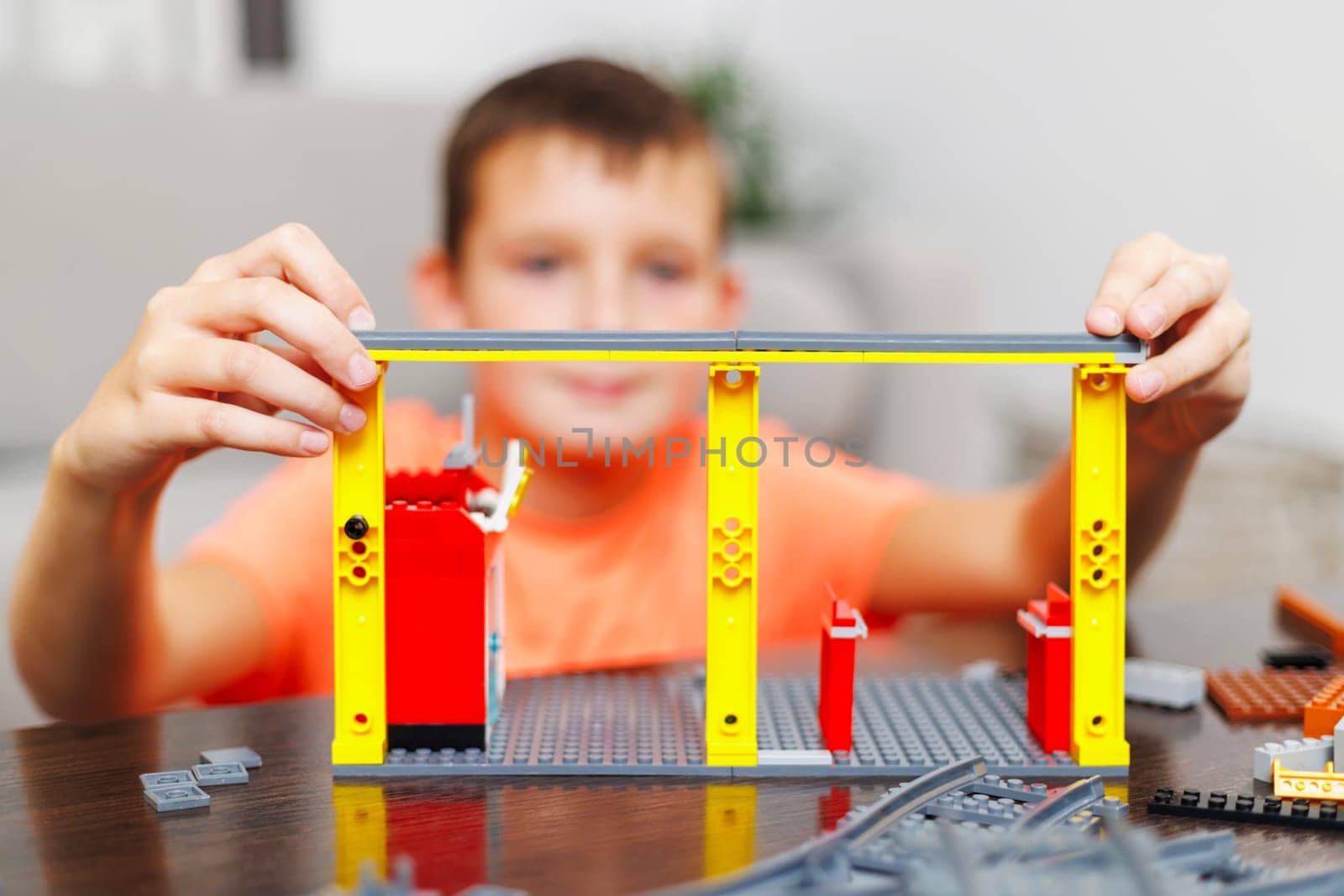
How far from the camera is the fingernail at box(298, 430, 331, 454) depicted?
70cm

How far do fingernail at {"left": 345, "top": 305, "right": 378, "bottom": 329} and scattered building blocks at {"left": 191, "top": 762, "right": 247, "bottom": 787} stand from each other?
0.25 metres

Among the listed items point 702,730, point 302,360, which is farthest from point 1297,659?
point 302,360

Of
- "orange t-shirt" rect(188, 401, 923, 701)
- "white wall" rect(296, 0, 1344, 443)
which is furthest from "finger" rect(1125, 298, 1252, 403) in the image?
"white wall" rect(296, 0, 1344, 443)

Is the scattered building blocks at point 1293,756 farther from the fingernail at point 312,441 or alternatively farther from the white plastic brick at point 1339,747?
the fingernail at point 312,441

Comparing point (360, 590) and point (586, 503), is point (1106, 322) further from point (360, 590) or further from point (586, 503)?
point (586, 503)

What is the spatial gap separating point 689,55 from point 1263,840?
2.89 meters

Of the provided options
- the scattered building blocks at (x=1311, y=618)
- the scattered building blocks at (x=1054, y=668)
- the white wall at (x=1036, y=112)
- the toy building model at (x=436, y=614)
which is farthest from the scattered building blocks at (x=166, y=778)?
the white wall at (x=1036, y=112)

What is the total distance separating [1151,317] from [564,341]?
324 mm

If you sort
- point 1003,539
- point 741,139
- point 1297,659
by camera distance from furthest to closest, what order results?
point 741,139 < point 1003,539 < point 1297,659

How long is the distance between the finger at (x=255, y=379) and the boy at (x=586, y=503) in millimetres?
205

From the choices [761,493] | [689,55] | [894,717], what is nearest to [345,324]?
[894,717]

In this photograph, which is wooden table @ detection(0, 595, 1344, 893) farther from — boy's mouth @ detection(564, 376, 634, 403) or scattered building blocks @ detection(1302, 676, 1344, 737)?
boy's mouth @ detection(564, 376, 634, 403)

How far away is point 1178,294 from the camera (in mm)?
752

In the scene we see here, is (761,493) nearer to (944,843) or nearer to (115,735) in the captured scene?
(115,735)
